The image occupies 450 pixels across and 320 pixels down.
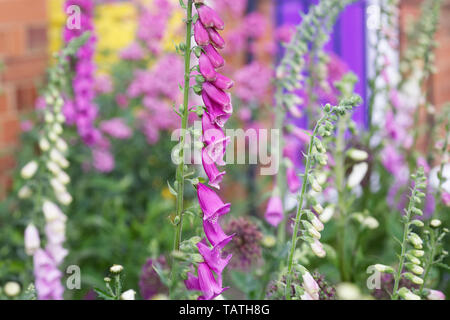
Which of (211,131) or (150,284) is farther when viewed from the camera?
(150,284)

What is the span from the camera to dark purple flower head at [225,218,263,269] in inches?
53.5

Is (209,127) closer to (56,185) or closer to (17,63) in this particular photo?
(56,185)

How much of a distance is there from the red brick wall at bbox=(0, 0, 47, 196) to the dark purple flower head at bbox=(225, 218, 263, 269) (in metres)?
1.33

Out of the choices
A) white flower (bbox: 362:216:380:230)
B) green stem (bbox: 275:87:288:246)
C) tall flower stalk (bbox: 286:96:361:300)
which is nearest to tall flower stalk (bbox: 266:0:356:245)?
green stem (bbox: 275:87:288:246)

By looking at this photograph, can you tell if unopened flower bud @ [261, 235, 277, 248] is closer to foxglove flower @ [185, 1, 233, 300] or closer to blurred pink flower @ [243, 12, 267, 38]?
foxglove flower @ [185, 1, 233, 300]

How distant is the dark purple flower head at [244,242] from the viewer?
136 cm

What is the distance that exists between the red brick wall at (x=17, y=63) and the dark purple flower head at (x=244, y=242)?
1.33m

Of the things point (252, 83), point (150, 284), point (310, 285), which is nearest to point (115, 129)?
point (252, 83)

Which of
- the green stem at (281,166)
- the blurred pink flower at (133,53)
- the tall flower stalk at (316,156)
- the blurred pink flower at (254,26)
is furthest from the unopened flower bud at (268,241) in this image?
the blurred pink flower at (254,26)

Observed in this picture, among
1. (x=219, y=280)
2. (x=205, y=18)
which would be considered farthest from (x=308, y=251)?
(x=205, y=18)

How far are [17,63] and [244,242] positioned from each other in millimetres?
1625

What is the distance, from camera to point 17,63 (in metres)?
2.57

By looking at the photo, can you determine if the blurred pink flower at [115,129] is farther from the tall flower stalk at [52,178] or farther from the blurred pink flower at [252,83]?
the tall flower stalk at [52,178]
